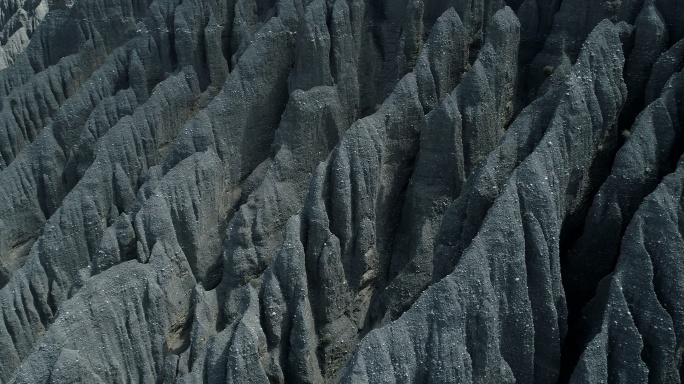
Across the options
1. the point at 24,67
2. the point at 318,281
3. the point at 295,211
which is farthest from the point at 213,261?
the point at 24,67

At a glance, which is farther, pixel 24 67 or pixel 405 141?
pixel 24 67

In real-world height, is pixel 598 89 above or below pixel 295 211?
above

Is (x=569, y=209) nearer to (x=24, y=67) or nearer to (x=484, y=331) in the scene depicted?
(x=484, y=331)

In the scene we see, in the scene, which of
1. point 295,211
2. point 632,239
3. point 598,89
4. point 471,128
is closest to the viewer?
point 632,239

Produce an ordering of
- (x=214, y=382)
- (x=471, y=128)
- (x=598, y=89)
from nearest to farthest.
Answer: (x=214, y=382), (x=598, y=89), (x=471, y=128)

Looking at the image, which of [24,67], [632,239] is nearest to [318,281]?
[632,239]

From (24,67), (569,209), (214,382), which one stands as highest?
(24,67)
